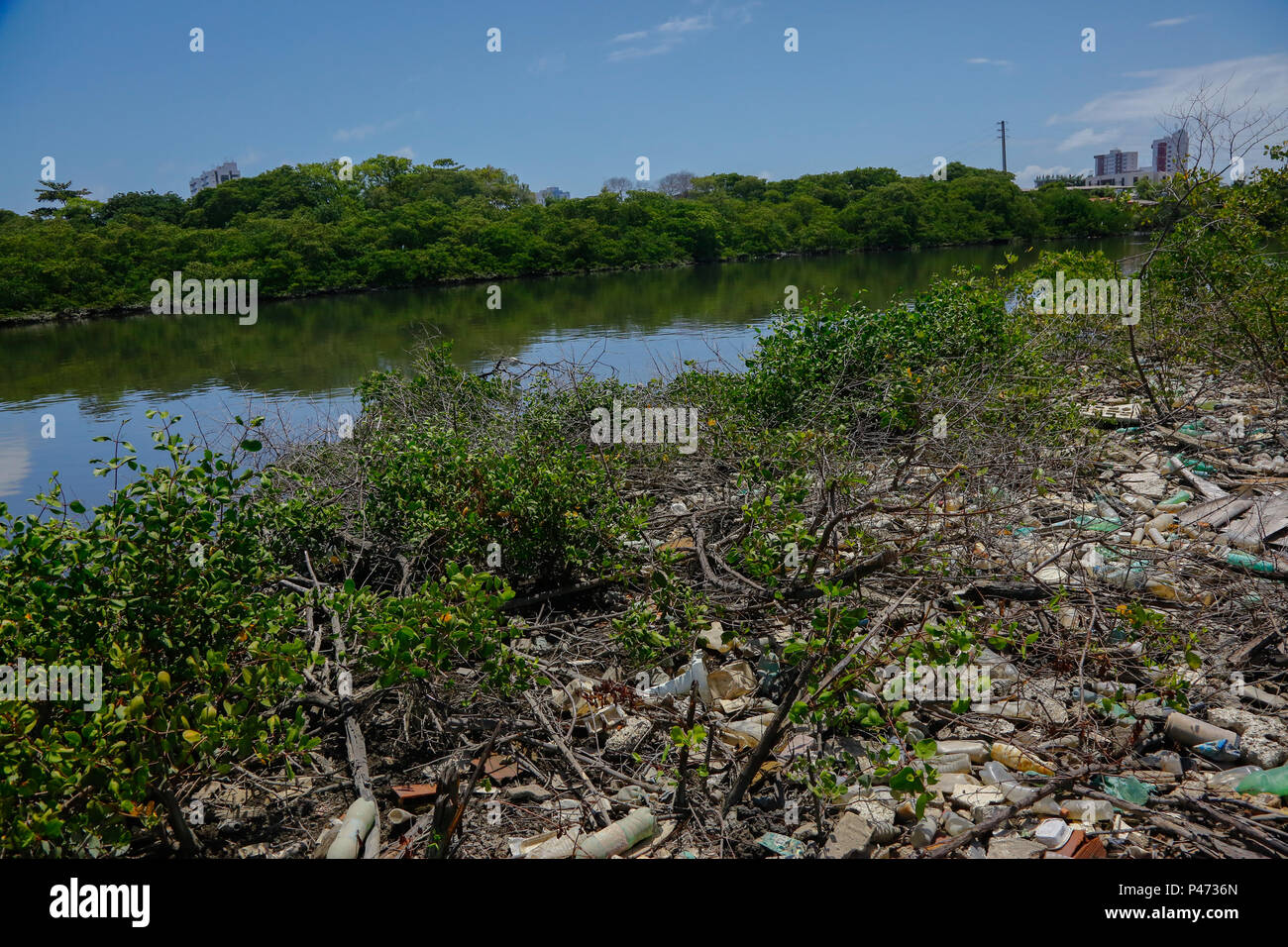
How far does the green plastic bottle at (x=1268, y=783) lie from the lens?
2629 millimetres

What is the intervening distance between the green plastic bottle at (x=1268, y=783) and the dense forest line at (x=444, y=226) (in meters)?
29.4

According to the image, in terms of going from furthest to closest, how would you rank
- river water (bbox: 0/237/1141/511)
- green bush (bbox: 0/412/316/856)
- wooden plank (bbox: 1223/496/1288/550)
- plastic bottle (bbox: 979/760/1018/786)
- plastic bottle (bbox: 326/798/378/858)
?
river water (bbox: 0/237/1141/511), wooden plank (bbox: 1223/496/1288/550), plastic bottle (bbox: 979/760/1018/786), plastic bottle (bbox: 326/798/378/858), green bush (bbox: 0/412/316/856)

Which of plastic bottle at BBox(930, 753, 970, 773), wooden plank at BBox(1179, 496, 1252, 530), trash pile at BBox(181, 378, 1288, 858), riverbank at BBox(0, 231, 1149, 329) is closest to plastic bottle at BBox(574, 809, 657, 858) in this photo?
trash pile at BBox(181, 378, 1288, 858)

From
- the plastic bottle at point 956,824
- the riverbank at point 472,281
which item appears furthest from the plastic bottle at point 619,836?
the riverbank at point 472,281

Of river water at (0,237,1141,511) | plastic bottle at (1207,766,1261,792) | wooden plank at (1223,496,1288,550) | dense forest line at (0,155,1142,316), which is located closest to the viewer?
plastic bottle at (1207,766,1261,792)

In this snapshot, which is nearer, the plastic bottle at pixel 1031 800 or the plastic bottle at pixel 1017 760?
the plastic bottle at pixel 1031 800

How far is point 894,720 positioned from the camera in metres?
2.57

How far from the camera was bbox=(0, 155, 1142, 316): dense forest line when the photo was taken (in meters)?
35.3

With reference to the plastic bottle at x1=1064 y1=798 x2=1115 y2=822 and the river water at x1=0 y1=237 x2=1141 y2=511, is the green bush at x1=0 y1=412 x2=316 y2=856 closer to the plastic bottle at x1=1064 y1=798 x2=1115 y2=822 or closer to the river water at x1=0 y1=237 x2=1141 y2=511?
the plastic bottle at x1=1064 y1=798 x2=1115 y2=822

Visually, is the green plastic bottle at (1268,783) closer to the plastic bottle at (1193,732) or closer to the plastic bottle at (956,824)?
the plastic bottle at (1193,732)

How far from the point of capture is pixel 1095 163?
337 ft

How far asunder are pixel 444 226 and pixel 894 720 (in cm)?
4565

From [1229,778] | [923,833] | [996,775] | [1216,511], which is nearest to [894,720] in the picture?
[923,833]

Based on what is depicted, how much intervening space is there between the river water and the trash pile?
3.69 metres
